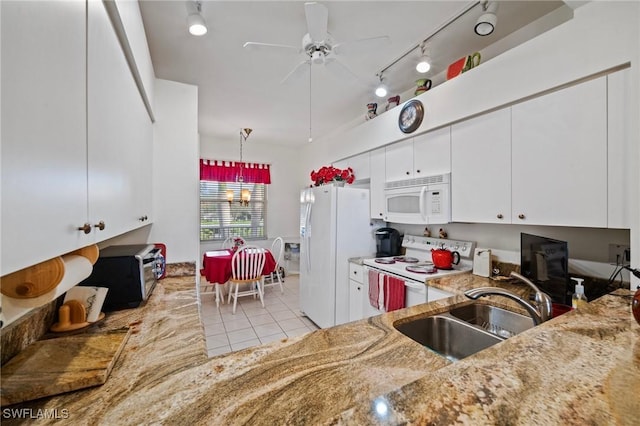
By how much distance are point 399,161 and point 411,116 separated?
44 cm

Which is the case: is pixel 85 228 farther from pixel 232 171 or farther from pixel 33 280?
pixel 232 171

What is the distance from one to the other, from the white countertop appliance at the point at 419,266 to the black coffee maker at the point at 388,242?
80 millimetres

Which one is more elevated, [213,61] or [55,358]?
[213,61]

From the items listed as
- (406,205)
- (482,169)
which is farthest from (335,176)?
(482,169)

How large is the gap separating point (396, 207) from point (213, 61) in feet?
7.25

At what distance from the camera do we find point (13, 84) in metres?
0.48

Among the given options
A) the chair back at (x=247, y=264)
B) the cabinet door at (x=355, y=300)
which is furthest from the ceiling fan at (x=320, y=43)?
the chair back at (x=247, y=264)

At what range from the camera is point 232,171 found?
500 centimetres

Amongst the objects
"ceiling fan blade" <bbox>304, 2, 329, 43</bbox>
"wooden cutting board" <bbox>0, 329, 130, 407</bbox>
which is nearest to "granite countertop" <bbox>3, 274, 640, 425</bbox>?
"wooden cutting board" <bbox>0, 329, 130, 407</bbox>

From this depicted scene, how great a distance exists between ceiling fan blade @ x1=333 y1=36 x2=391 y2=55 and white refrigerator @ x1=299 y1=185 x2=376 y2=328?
1327 mm

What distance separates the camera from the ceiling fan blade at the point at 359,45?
5.74ft

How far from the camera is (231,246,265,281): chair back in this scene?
142 inches

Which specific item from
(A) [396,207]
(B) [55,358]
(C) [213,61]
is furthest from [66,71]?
(A) [396,207]

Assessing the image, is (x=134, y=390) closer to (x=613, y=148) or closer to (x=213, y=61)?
(x=613, y=148)
